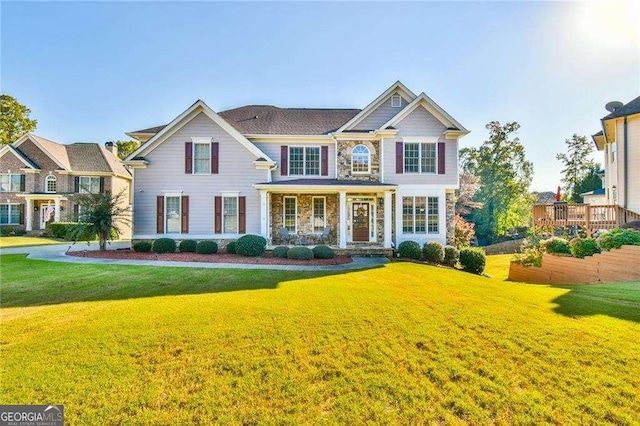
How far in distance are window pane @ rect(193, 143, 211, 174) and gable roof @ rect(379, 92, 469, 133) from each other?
9.61 metres

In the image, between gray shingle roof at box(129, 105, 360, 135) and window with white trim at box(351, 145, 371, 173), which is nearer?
window with white trim at box(351, 145, 371, 173)

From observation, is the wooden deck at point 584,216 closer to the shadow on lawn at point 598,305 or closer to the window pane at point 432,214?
the window pane at point 432,214

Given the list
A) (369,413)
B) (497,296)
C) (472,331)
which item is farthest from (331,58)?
(369,413)

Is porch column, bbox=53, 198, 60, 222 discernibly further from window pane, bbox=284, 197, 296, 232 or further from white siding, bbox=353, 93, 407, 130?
white siding, bbox=353, 93, 407, 130

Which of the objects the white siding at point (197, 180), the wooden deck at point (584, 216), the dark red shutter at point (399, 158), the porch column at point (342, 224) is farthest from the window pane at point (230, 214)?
the wooden deck at point (584, 216)

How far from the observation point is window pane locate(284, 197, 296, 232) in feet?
56.5

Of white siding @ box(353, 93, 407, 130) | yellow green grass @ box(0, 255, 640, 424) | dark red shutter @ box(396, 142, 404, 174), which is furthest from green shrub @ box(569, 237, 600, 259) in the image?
white siding @ box(353, 93, 407, 130)

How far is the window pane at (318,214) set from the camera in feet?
56.6

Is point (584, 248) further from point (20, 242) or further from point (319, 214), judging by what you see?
point (20, 242)

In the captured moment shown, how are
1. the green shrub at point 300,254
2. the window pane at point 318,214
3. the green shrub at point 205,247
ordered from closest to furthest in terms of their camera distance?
the green shrub at point 300,254 → the green shrub at point 205,247 → the window pane at point 318,214

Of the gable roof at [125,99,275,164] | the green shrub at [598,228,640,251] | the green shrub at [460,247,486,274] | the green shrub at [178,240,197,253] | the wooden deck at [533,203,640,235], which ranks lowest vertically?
the green shrub at [460,247,486,274]

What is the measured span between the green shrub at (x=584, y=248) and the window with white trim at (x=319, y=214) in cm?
1147

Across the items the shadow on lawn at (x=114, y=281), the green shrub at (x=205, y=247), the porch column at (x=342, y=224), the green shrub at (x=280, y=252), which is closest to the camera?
the shadow on lawn at (x=114, y=281)

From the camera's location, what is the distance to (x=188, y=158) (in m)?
16.1
